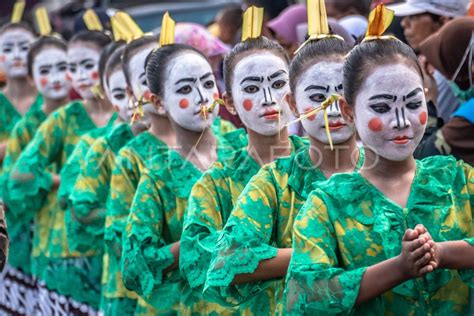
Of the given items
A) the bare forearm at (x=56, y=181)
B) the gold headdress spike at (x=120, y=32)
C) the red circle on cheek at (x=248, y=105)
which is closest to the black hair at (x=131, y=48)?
the gold headdress spike at (x=120, y=32)

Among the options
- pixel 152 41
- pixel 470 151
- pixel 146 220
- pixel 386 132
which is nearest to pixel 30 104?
pixel 152 41

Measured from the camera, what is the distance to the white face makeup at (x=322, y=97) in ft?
18.6

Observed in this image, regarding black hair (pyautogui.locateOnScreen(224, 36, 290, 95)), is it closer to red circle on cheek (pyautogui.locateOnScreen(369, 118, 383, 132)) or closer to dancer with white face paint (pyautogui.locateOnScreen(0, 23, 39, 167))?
red circle on cheek (pyautogui.locateOnScreen(369, 118, 383, 132))

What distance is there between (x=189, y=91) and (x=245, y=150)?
72 centimetres

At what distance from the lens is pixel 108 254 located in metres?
7.80

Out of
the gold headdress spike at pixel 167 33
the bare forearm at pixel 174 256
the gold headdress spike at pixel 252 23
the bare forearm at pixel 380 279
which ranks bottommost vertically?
the bare forearm at pixel 380 279

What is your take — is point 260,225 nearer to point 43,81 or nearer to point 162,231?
point 162,231

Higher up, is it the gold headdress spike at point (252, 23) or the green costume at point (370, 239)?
the gold headdress spike at point (252, 23)

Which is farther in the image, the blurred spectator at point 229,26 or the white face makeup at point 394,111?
the blurred spectator at point 229,26

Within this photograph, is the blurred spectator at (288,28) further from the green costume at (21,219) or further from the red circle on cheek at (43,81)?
the green costume at (21,219)

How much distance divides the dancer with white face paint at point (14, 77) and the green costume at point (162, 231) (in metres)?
4.07

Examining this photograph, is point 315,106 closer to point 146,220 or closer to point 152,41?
point 146,220

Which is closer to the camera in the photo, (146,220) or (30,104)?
(146,220)

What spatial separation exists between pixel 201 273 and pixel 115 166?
1.66 metres
